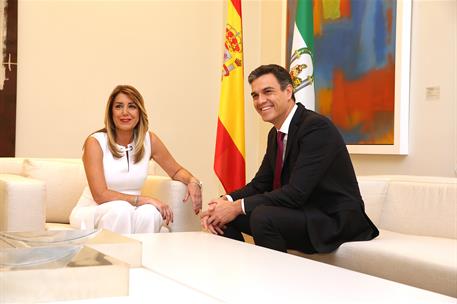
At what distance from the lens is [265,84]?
3.17 m

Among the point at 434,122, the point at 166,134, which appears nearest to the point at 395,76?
the point at 434,122

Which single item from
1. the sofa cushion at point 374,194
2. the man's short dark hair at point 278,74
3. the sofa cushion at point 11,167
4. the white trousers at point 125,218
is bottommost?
the white trousers at point 125,218

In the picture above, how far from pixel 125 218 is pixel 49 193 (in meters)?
0.62

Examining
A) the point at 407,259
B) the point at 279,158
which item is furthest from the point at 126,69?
the point at 407,259

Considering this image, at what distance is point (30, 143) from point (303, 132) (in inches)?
108

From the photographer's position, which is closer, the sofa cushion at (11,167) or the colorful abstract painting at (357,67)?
the sofa cushion at (11,167)

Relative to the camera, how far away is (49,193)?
354cm

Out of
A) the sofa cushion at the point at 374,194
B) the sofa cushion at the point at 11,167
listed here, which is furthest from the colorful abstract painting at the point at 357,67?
the sofa cushion at the point at 11,167

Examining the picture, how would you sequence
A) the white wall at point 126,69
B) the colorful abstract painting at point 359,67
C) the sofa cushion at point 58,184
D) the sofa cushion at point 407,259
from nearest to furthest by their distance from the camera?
the sofa cushion at point 407,259 < the sofa cushion at point 58,184 < the colorful abstract painting at point 359,67 < the white wall at point 126,69

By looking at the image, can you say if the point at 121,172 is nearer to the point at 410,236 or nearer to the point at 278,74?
the point at 278,74

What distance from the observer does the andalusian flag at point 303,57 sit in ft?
14.8

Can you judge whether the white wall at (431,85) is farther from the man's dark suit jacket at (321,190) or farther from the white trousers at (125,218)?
the white trousers at (125,218)

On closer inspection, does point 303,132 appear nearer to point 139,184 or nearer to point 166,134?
point 139,184

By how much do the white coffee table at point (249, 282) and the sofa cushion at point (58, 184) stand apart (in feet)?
5.09
